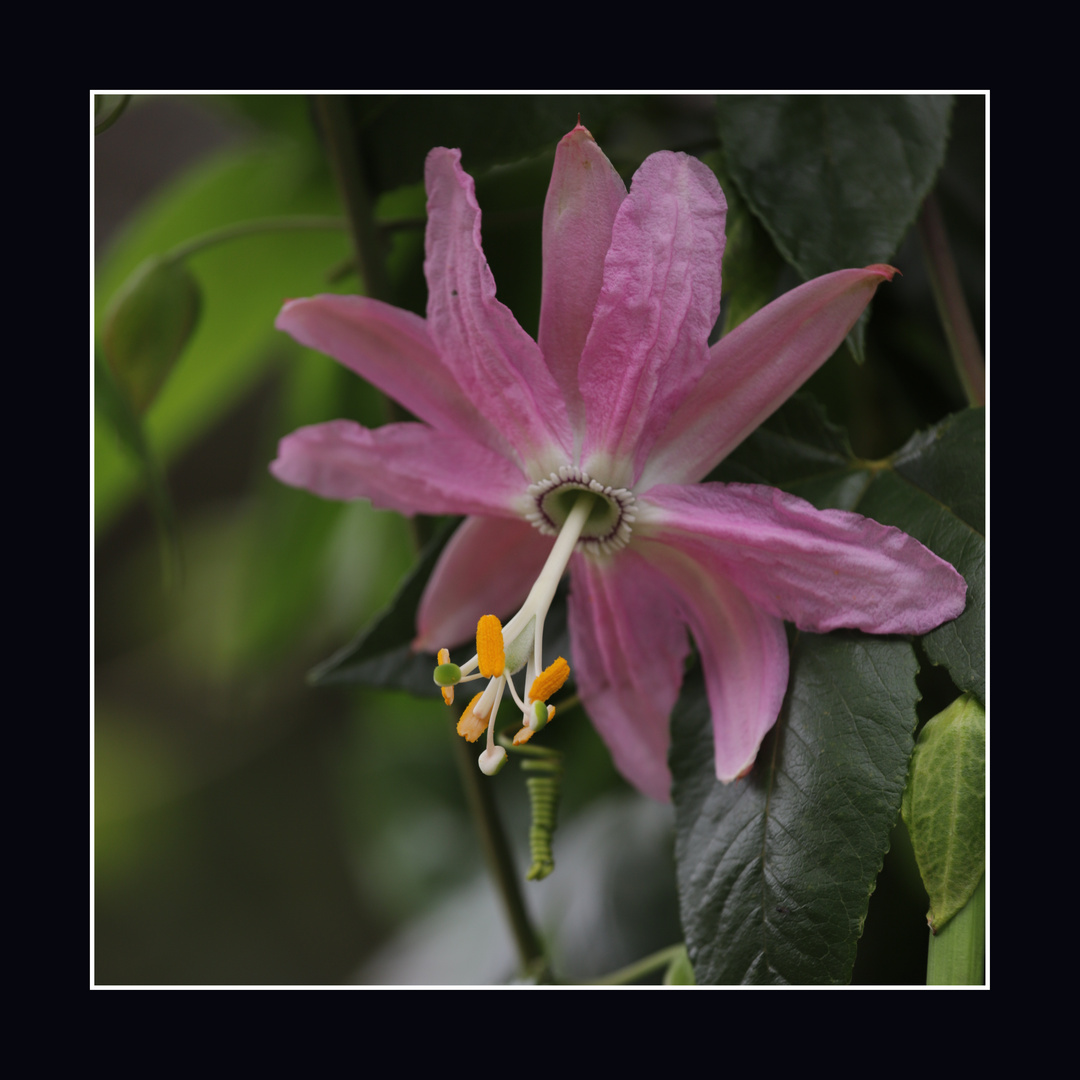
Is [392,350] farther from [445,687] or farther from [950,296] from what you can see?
[950,296]

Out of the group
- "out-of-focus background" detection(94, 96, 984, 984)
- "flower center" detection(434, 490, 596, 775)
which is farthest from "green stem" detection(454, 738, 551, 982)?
"flower center" detection(434, 490, 596, 775)

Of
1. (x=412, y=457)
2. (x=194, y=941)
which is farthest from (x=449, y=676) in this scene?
(x=194, y=941)

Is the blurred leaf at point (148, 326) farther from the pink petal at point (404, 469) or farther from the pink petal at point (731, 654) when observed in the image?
the pink petal at point (731, 654)

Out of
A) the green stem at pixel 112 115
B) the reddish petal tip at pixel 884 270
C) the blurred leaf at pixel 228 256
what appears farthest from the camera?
the blurred leaf at pixel 228 256

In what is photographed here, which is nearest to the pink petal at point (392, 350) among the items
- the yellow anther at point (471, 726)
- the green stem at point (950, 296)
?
the yellow anther at point (471, 726)

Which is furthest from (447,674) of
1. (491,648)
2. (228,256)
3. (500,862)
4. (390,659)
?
(228,256)

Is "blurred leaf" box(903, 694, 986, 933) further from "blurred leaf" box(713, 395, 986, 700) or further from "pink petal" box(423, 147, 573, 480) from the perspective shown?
"pink petal" box(423, 147, 573, 480)
